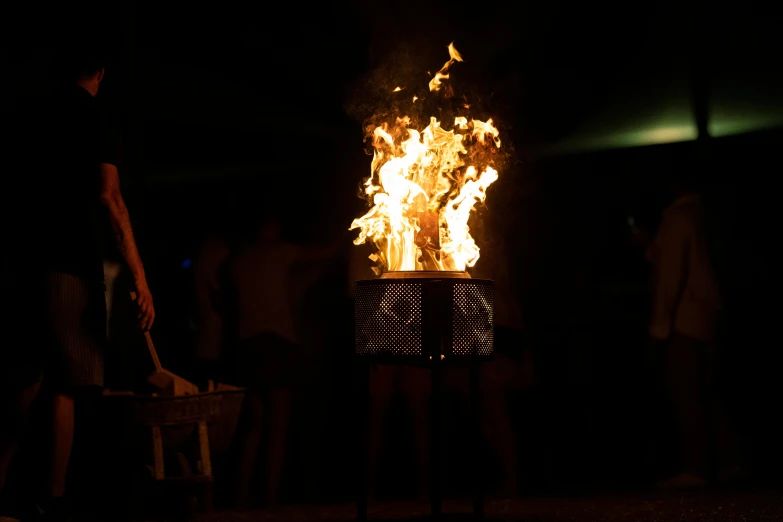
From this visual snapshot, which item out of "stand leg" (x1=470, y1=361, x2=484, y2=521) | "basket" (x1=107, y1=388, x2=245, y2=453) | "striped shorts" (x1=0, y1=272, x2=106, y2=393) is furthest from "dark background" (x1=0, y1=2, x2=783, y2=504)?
"striped shorts" (x1=0, y1=272, x2=106, y2=393)

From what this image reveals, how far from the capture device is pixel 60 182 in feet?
14.9

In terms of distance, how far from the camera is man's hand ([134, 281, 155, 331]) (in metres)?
4.59

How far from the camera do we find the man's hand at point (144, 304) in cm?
459

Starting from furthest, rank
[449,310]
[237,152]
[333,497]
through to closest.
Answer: [237,152] < [333,497] < [449,310]

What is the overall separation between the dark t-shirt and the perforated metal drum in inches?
57.8

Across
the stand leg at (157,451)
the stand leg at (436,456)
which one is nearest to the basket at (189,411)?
the stand leg at (157,451)

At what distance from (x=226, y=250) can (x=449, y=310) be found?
2604 mm

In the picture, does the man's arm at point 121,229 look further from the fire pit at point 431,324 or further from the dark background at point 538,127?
the dark background at point 538,127

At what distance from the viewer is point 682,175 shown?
693 centimetres

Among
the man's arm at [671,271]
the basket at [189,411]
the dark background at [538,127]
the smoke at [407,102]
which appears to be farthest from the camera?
the dark background at [538,127]

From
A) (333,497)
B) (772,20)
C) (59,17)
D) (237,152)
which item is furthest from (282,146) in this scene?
(772,20)

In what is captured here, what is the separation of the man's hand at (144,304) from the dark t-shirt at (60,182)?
0.21 metres

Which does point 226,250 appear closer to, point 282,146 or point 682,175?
point 282,146

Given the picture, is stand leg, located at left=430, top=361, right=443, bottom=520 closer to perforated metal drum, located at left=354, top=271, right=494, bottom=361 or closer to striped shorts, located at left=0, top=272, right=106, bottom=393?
perforated metal drum, located at left=354, top=271, right=494, bottom=361
